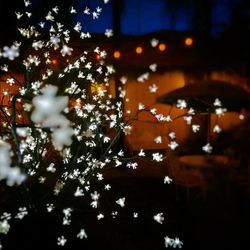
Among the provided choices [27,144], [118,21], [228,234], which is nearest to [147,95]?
[118,21]

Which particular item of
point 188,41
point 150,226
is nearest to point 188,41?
point 188,41

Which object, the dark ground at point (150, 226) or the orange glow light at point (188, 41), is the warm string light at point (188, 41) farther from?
the dark ground at point (150, 226)

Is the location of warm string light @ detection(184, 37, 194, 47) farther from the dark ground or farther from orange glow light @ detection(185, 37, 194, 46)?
the dark ground

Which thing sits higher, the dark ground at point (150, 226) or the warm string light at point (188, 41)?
the warm string light at point (188, 41)

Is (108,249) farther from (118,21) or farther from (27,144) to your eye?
(118,21)

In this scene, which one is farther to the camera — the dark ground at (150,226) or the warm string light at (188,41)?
the warm string light at (188,41)

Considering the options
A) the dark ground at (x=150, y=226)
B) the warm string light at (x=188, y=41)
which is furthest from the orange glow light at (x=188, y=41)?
the dark ground at (x=150, y=226)

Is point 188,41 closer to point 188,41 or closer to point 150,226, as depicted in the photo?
point 188,41

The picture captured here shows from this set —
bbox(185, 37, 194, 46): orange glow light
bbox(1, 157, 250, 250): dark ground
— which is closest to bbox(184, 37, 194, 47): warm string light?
bbox(185, 37, 194, 46): orange glow light
